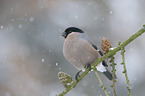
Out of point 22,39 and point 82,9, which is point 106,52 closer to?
point 22,39

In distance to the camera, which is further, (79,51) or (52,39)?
(52,39)

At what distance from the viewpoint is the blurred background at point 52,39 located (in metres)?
4.66

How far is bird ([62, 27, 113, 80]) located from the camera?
→ 48.9 inches

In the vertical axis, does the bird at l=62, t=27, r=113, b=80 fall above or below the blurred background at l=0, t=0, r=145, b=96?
below

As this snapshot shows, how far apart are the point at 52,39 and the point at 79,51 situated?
3967 mm

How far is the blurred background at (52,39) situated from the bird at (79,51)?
9.71ft

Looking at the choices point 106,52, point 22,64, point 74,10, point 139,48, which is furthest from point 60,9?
point 106,52

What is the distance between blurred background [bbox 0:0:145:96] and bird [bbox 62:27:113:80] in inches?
117

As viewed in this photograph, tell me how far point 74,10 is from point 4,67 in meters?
2.25

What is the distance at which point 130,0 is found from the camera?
6629mm

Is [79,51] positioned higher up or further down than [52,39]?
further down

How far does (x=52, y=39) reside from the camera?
5.20m

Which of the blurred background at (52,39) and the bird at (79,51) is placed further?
the blurred background at (52,39)

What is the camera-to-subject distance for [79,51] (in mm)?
1263
